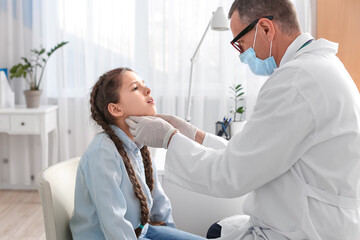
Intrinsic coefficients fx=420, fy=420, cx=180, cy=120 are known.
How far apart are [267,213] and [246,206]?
12 centimetres

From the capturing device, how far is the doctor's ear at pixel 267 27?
3.87 ft

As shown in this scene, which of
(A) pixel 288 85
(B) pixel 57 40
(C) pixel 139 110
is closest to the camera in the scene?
(A) pixel 288 85

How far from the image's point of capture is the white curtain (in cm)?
332

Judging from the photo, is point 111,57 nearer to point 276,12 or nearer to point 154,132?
point 154,132

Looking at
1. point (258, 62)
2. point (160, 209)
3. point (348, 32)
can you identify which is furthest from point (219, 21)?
point (348, 32)

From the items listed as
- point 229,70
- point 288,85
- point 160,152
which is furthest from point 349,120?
point 229,70

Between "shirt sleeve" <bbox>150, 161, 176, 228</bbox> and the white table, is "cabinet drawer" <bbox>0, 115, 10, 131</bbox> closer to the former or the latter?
the white table

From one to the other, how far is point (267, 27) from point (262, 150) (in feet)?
1.23

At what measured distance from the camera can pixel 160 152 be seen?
6.80 ft

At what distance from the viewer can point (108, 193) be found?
1.21 meters

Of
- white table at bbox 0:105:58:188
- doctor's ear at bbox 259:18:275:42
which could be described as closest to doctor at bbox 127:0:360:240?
doctor's ear at bbox 259:18:275:42

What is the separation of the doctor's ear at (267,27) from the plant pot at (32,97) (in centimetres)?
242

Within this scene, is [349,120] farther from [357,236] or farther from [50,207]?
[50,207]

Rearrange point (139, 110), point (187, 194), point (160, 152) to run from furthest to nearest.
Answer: point (160, 152)
point (187, 194)
point (139, 110)
